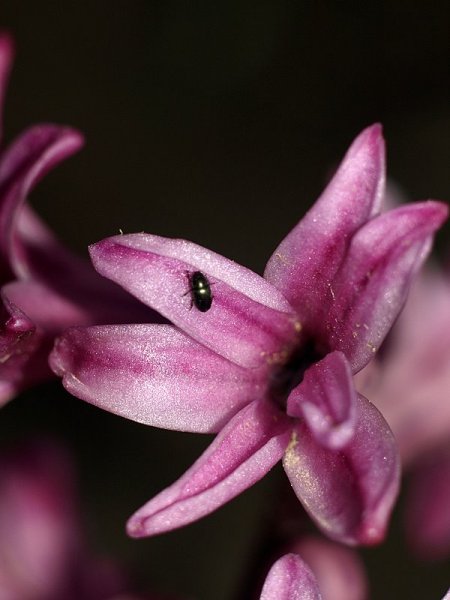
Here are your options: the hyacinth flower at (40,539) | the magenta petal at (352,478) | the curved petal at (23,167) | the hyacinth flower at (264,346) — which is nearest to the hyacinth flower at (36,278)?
the curved petal at (23,167)

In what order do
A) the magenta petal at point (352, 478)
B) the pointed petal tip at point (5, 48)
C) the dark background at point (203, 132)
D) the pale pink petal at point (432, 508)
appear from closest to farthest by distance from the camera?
the magenta petal at point (352, 478) → the pointed petal tip at point (5, 48) → the pale pink petal at point (432, 508) → the dark background at point (203, 132)

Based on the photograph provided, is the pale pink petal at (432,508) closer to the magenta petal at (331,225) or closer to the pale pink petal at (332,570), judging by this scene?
the pale pink petal at (332,570)

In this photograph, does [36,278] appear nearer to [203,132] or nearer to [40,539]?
[40,539]

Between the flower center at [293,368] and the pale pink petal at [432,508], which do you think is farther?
the pale pink petal at [432,508]

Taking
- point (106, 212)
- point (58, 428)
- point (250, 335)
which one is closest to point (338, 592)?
point (250, 335)

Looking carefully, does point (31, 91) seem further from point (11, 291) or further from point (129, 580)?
point (11, 291)

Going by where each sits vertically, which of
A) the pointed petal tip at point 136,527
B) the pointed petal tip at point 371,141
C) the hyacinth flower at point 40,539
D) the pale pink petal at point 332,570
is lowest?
the hyacinth flower at point 40,539

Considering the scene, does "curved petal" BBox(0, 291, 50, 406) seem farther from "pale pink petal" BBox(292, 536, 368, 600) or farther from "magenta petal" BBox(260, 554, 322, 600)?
"pale pink petal" BBox(292, 536, 368, 600)
